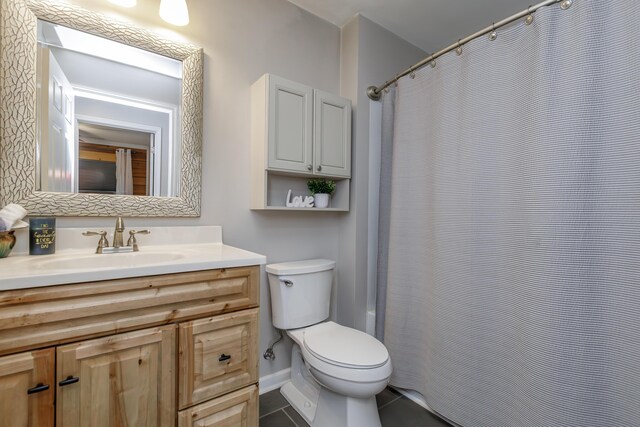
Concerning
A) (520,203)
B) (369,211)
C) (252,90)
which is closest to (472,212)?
(520,203)

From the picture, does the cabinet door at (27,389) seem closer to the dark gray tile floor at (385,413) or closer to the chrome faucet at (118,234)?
the chrome faucet at (118,234)

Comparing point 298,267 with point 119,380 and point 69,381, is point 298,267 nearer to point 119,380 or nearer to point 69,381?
point 119,380

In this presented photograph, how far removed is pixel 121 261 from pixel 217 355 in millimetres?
542

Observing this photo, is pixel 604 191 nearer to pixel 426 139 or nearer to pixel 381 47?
pixel 426 139

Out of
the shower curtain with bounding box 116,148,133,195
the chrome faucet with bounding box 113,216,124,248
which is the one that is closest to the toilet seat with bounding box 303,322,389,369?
the chrome faucet with bounding box 113,216,124,248

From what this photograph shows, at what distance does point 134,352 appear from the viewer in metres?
0.91

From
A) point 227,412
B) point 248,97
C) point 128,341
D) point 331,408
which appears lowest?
point 331,408

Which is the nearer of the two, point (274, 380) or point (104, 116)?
point (104, 116)

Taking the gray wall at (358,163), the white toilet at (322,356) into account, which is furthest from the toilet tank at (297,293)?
the gray wall at (358,163)

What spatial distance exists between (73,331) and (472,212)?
1.60 m

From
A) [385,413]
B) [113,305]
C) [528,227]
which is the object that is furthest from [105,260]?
[528,227]

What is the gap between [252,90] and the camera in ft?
5.46

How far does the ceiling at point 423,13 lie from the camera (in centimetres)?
180

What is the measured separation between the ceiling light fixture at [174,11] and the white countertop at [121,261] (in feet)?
3.21
